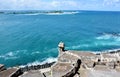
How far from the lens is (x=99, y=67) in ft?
103

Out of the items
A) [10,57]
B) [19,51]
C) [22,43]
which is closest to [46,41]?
[22,43]

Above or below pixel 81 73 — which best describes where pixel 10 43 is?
below

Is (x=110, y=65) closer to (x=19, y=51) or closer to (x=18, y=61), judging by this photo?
(x=18, y=61)

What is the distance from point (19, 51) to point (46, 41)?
727 inches

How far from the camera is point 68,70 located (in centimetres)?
2981

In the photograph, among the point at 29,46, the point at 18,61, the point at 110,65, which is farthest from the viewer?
the point at 29,46

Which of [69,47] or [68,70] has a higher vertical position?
[68,70]

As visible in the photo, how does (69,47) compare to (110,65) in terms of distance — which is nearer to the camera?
(110,65)

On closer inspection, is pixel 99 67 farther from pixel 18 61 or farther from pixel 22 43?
pixel 22 43

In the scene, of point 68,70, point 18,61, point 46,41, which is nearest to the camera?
point 68,70

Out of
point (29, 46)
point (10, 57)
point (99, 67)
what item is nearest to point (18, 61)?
point (10, 57)

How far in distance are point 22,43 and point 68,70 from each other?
5336 cm

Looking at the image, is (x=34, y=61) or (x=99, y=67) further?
(x=34, y=61)

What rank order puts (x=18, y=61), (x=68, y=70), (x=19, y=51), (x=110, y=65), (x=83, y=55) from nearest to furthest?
(x=68, y=70), (x=110, y=65), (x=83, y=55), (x=18, y=61), (x=19, y=51)
